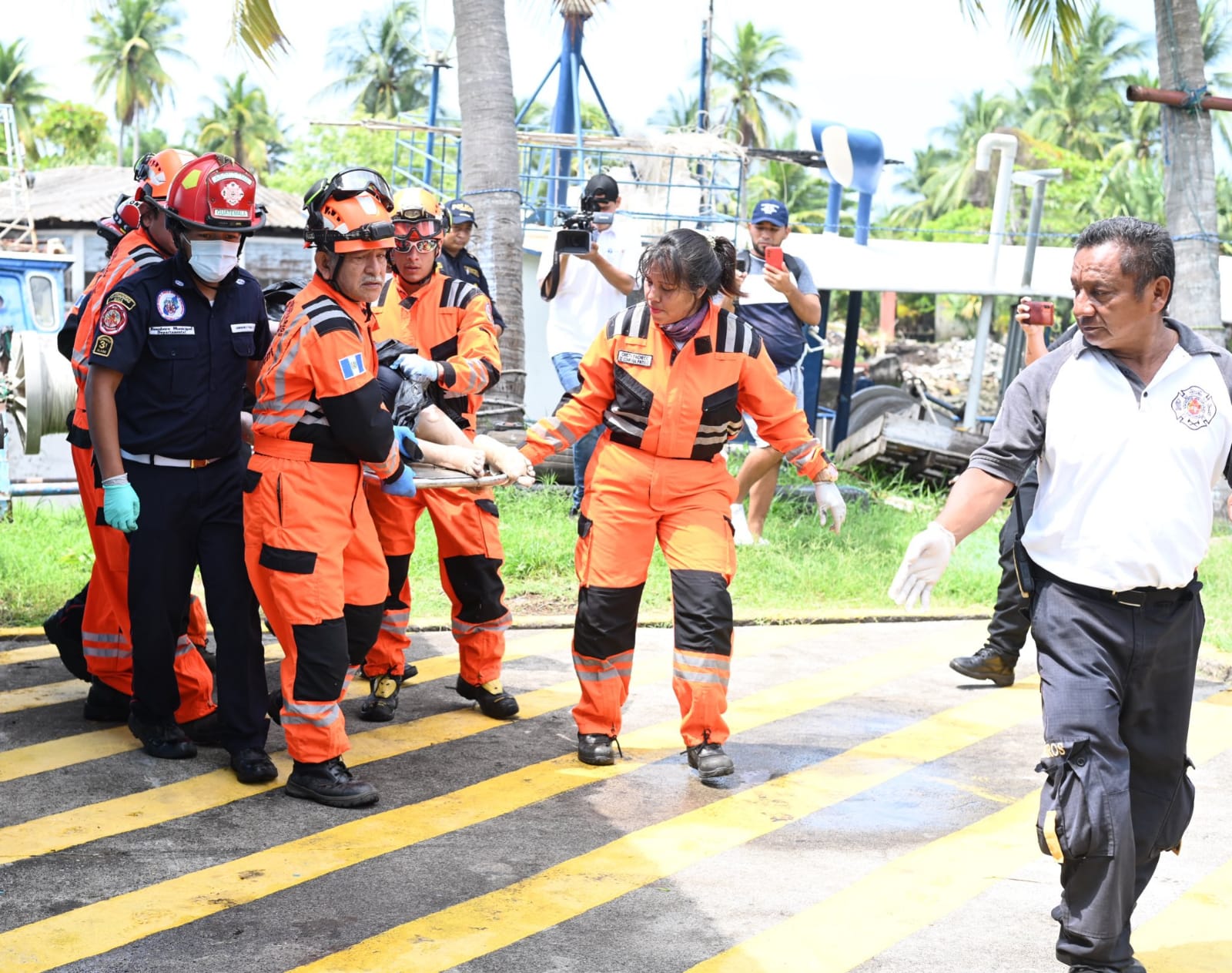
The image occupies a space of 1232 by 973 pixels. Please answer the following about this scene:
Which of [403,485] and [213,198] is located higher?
[213,198]

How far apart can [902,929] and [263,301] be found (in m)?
3.14

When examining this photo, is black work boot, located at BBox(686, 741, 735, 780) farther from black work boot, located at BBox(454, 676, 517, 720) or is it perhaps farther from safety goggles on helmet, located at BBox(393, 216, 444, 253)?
safety goggles on helmet, located at BBox(393, 216, 444, 253)

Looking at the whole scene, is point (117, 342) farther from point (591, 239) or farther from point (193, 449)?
point (591, 239)

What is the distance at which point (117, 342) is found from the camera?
4891 millimetres

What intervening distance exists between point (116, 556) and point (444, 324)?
1.60 m

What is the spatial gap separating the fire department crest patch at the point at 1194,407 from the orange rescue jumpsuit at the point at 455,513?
9.58 ft

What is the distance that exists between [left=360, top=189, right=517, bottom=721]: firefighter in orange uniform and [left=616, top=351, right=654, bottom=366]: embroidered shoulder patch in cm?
71

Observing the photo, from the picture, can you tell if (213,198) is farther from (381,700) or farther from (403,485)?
(381,700)

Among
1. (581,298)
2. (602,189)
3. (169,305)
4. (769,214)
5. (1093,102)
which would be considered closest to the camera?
(169,305)

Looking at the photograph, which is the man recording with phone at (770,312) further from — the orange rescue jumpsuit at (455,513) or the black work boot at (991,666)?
the orange rescue jumpsuit at (455,513)

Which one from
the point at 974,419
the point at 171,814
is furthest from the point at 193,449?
the point at 974,419

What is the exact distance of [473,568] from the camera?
5805 millimetres

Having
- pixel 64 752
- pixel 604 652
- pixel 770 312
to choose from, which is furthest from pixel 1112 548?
pixel 770 312

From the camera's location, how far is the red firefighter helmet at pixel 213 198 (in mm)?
4906
